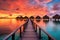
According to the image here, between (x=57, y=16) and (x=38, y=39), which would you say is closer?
(x=38, y=39)

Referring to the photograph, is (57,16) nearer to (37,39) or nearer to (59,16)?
(59,16)

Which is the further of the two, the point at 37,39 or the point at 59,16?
the point at 59,16

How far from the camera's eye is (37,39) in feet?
35.1

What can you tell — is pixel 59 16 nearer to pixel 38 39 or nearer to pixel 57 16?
pixel 57 16

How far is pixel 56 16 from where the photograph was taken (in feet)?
543

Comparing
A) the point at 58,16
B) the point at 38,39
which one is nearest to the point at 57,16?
the point at 58,16

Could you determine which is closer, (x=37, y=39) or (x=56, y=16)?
(x=37, y=39)

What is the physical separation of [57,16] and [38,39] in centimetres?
15789

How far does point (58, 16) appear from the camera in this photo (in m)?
166

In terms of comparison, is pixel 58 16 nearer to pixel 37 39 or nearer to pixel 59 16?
pixel 59 16

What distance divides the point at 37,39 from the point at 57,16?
15797cm

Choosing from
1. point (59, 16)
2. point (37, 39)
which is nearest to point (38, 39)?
point (37, 39)

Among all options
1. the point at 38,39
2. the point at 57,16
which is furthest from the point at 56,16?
the point at 38,39

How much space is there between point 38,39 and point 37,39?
10 cm
